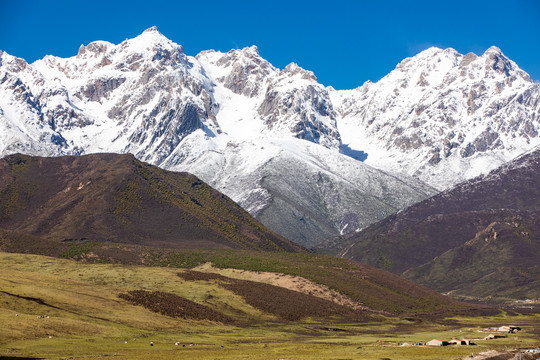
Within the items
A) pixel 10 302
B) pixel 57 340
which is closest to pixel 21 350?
pixel 57 340

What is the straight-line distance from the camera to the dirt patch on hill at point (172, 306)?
160750mm

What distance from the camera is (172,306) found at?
165m

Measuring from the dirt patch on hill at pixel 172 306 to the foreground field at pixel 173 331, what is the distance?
1284mm

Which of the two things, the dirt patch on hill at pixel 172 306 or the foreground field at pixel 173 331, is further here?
the dirt patch on hill at pixel 172 306

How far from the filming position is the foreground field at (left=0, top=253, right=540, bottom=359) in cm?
10994

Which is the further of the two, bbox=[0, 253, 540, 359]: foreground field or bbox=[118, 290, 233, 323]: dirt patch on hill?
bbox=[118, 290, 233, 323]: dirt patch on hill

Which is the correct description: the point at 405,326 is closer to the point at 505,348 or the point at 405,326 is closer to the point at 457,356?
the point at 505,348

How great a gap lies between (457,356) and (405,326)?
296 feet

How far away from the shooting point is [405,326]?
7810 inches

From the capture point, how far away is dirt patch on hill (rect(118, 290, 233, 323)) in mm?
160750

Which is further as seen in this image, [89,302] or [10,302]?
[89,302]

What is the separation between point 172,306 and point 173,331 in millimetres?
20639

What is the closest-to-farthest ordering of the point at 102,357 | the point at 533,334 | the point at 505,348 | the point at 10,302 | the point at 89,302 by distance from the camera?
the point at 102,357
the point at 505,348
the point at 10,302
the point at 89,302
the point at 533,334

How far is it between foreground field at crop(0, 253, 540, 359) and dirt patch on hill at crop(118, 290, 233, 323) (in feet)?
4.21
